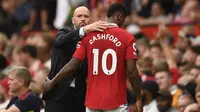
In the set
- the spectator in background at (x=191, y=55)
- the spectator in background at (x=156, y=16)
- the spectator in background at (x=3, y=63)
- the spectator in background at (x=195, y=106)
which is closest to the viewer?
the spectator in background at (x=195, y=106)

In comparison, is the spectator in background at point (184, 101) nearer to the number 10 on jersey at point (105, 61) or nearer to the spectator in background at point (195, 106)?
the spectator in background at point (195, 106)

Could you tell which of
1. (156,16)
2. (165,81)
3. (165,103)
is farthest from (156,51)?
(165,103)

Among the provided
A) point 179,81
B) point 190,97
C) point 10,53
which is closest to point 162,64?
point 179,81

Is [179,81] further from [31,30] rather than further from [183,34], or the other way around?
[31,30]

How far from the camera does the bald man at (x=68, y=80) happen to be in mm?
11336

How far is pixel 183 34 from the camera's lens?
16547 millimetres

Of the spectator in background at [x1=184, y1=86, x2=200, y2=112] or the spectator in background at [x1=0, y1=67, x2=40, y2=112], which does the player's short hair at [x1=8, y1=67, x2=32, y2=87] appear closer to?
the spectator in background at [x1=0, y1=67, x2=40, y2=112]

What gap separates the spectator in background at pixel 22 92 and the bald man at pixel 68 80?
43 cm

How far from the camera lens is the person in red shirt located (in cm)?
1067

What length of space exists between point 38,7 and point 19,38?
85cm

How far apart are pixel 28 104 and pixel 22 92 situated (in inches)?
11.6

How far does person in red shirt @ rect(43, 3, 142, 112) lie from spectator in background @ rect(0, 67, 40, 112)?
4.44 ft

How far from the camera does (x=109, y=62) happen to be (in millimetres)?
10711

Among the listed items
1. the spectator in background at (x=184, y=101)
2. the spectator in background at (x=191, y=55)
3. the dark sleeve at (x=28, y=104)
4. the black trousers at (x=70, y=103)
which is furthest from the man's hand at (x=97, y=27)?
the spectator in background at (x=191, y=55)
